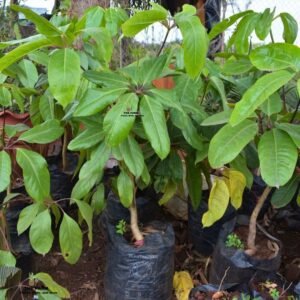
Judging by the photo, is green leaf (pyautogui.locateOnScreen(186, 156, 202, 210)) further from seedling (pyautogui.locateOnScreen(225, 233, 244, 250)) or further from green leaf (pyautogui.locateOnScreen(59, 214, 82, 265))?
green leaf (pyautogui.locateOnScreen(59, 214, 82, 265))

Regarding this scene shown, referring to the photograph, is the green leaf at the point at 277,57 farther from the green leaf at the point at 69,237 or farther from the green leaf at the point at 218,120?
the green leaf at the point at 69,237

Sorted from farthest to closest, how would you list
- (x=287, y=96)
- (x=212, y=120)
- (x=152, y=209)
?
(x=152, y=209), (x=287, y=96), (x=212, y=120)

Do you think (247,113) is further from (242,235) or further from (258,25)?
(242,235)

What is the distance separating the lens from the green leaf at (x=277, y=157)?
0.96 m

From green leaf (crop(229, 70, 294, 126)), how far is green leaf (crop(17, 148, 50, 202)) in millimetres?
610

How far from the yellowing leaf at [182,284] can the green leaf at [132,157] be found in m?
0.69

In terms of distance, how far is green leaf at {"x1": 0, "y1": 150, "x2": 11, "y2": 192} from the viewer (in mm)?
Result: 1118

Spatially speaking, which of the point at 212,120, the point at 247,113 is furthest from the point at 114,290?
the point at 247,113

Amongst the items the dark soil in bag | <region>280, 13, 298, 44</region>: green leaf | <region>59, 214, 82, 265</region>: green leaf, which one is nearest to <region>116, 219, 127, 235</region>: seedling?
the dark soil in bag

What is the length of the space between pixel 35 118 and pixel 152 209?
647mm

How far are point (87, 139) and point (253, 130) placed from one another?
495mm

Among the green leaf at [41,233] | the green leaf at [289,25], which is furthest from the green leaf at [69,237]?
the green leaf at [289,25]

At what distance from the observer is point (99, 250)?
1918 mm

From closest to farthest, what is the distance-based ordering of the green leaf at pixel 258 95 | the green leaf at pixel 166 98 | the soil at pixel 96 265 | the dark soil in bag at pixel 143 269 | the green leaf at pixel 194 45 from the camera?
the green leaf at pixel 258 95 < the green leaf at pixel 194 45 < the green leaf at pixel 166 98 < the dark soil in bag at pixel 143 269 < the soil at pixel 96 265
